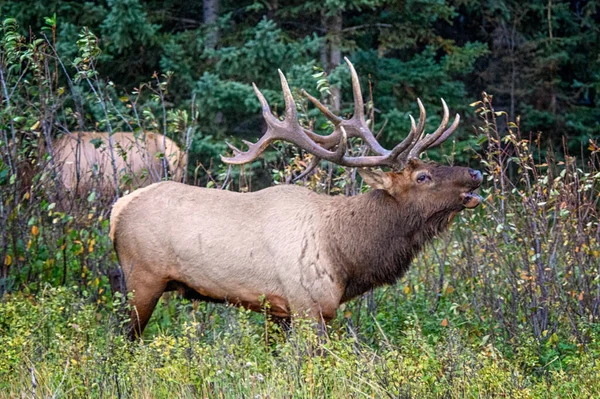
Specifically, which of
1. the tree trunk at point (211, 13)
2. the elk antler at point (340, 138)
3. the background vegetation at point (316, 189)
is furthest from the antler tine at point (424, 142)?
the tree trunk at point (211, 13)

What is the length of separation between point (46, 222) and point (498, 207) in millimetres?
3783

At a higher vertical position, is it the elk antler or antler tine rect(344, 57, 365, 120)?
antler tine rect(344, 57, 365, 120)

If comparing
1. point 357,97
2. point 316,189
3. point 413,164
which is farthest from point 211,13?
point 413,164

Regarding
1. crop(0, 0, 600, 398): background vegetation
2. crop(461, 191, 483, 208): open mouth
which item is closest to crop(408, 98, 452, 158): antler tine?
crop(0, 0, 600, 398): background vegetation

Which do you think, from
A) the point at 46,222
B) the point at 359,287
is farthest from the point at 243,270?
the point at 46,222

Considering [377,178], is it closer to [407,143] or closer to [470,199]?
[407,143]

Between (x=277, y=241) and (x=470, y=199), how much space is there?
125 centimetres

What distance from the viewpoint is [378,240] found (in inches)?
236

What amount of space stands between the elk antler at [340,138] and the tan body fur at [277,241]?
0.12 metres

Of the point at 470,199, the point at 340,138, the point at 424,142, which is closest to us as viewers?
the point at 470,199

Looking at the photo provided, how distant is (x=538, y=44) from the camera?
14055 millimetres

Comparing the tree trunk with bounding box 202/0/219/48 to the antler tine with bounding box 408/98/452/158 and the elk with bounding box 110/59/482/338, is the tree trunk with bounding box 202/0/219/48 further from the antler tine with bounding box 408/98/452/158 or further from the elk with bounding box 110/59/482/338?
the antler tine with bounding box 408/98/452/158

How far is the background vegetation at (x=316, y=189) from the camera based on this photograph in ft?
16.1

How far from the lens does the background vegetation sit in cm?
491
